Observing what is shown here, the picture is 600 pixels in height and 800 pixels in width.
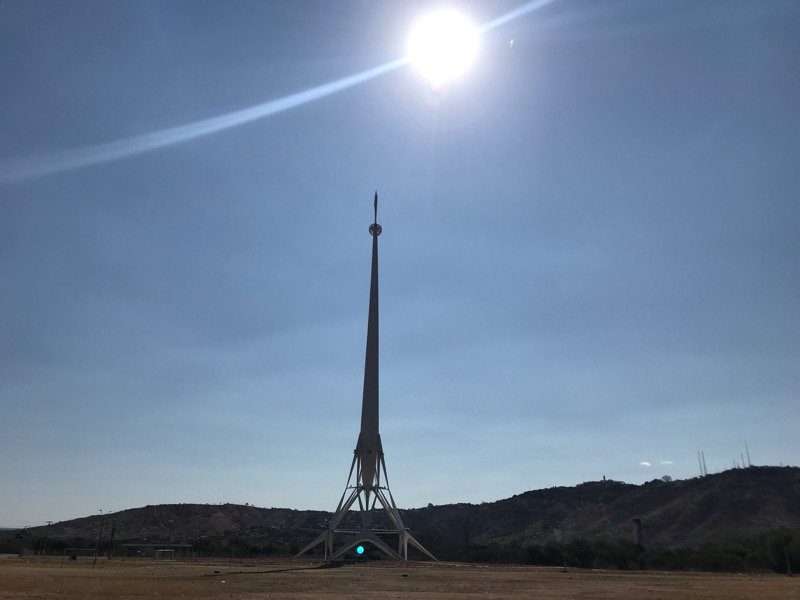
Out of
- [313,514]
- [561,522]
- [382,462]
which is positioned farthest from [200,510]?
[382,462]

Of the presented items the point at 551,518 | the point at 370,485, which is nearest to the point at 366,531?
the point at 370,485

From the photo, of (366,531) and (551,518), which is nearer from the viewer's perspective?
(366,531)

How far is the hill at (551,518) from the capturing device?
10762cm

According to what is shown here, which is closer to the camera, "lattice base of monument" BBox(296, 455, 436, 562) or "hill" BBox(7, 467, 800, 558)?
"lattice base of monument" BBox(296, 455, 436, 562)

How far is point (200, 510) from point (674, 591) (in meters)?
171

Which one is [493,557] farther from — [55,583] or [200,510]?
[200,510]

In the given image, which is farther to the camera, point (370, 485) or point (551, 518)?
point (551, 518)

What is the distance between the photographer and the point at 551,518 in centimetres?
13975

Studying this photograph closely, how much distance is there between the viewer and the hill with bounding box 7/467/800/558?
10762cm

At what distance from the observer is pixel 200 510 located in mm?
180625

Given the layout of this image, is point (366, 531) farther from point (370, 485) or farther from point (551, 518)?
point (551, 518)

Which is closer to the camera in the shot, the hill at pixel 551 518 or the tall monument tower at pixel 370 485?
the tall monument tower at pixel 370 485

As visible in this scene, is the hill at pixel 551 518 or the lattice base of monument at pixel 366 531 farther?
the hill at pixel 551 518

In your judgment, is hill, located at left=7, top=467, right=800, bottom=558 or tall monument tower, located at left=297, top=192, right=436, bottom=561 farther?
hill, located at left=7, top=467, right=800, bottom=558
